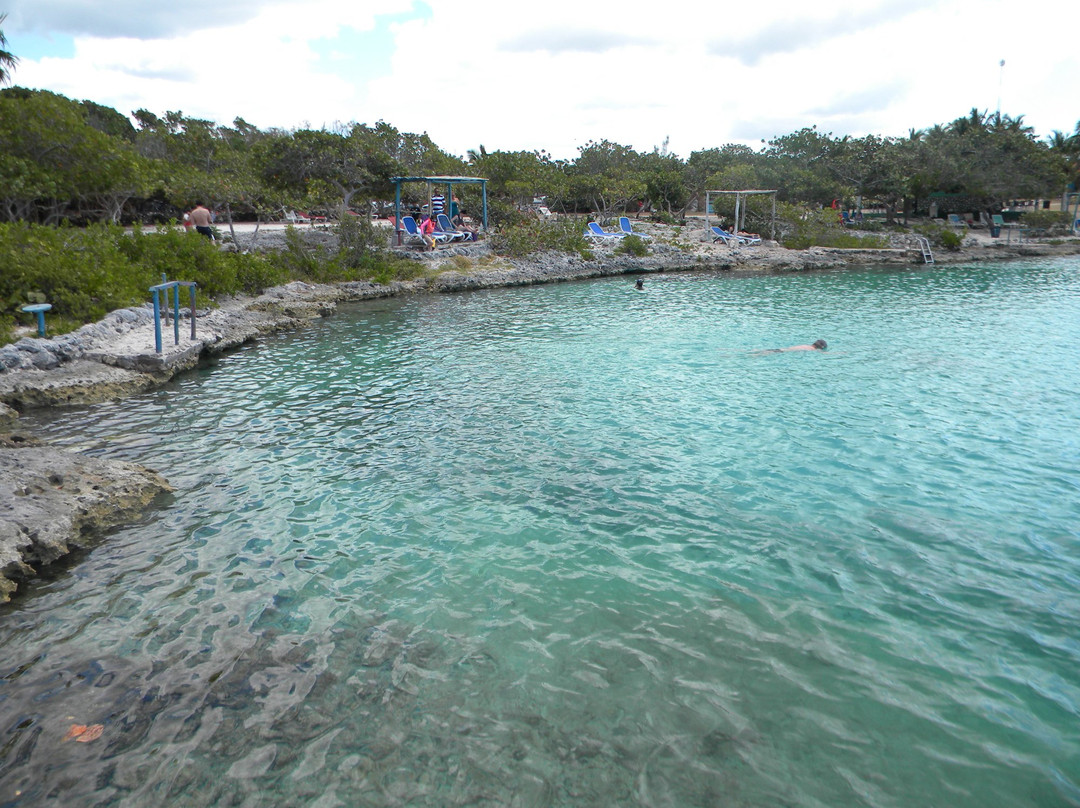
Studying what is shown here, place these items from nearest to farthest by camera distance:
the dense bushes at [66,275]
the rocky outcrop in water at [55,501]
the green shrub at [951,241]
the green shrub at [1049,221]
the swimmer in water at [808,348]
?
the rocky outcrop in water at [55,501]
the dense bushes at [66,275]
the swimmer in water at [808,348]
the green shrub at [951,241]
the green shrub at [1049,221]

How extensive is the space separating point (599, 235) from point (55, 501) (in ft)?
105

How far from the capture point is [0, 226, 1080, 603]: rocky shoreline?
20.9 feet

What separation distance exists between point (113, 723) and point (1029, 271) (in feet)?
128

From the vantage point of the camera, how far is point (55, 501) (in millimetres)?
6648

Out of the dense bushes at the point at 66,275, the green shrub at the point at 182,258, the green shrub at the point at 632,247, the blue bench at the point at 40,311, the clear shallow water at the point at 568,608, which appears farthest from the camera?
the green shrub at the point at 632,247

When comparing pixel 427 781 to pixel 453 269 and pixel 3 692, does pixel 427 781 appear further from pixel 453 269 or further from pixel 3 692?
pixel 453 269

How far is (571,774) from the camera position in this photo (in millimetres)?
3957

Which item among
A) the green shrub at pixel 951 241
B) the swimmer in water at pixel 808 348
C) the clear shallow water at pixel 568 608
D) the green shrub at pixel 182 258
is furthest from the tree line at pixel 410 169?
the swimmer in water at pixel 808 348

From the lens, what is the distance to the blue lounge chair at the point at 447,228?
31625mm

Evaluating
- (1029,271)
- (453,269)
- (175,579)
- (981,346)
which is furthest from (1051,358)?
(1029,271)

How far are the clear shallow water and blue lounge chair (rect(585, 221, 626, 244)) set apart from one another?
2459 cm

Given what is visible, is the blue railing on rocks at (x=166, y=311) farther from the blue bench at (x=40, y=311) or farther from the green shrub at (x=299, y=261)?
the green shrub at (x=299, y=261)

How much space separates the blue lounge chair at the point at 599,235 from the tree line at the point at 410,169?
3.71 m

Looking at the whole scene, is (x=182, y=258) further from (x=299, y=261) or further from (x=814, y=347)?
(x=814, y=347)
